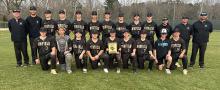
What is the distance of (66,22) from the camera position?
9.75m

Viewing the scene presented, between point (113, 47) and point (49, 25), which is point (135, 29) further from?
point (49, 25)

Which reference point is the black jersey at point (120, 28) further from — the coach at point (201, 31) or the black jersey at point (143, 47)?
the coach at point (201, 31)

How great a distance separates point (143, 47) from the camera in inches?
367

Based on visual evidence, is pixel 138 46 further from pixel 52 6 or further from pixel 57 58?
pixel 52 6

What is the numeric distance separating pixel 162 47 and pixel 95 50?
209 centimetres

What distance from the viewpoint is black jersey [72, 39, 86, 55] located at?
9125mm

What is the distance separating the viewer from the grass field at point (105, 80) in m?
7.46

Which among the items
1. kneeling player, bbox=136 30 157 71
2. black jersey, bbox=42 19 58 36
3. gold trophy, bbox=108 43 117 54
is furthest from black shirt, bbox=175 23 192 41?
black jersey, bbox=42 19 58 36

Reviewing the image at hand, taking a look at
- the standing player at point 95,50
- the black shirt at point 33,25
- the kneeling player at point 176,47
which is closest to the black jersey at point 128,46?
the standing player at point 95,50

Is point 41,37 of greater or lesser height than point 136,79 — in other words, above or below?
above

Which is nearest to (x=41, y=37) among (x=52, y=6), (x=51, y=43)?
(x=51, y=43)

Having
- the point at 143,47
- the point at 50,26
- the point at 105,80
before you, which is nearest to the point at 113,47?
the point at 143,47

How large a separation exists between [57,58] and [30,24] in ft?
4.99

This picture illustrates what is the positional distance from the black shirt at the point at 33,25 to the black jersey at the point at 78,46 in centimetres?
150
